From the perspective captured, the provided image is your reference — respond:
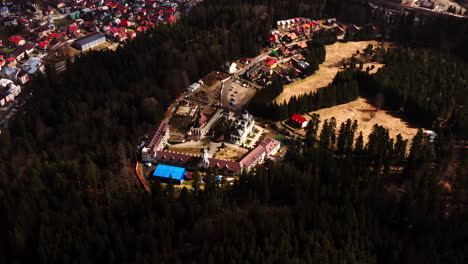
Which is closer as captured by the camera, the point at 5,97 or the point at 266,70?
the point at 266,70

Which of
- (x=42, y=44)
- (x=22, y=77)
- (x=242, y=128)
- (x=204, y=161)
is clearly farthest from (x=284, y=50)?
(x=42, y=44)

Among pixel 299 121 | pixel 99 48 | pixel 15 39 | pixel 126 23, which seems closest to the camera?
pixel 299 121

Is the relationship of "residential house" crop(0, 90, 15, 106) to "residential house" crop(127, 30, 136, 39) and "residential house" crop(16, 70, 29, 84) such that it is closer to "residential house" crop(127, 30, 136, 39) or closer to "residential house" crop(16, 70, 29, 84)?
"residential house" crop(16, 70, 29, 84)

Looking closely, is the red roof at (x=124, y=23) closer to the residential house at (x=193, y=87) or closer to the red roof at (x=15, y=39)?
the red roof at (x=15, y=39)

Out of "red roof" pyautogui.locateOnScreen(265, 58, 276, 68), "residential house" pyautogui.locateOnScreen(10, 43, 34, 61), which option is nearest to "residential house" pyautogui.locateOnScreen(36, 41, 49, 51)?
"residential house" pyautogui.locateOnScreen(10, 43, 34, 61)

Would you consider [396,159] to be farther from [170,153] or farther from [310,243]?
[170,153]

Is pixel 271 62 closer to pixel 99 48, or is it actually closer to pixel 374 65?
pixel 374 65
